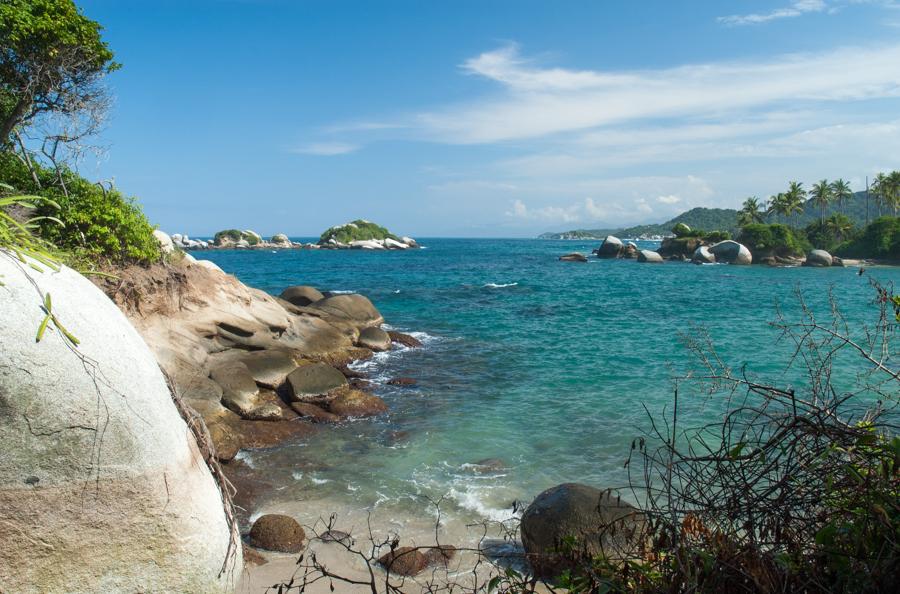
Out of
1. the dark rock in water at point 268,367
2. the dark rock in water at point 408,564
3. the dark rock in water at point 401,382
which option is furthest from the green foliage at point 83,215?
the dark rock in water at point 408,564

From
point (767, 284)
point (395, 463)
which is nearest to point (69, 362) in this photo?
point (395, 463)

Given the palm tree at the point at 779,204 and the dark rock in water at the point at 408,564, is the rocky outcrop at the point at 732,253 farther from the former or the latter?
the dark rock in water at the point at 408,564

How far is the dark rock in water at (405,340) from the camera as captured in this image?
22.2 metres

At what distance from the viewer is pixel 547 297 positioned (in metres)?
37.5

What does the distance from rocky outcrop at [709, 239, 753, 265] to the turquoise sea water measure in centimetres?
2899

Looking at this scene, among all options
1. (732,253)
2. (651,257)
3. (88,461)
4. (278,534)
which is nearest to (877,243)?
(732,253)

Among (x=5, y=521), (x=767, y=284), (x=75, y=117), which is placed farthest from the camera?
(x=767, y=284)

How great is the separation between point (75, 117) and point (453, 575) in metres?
12.5

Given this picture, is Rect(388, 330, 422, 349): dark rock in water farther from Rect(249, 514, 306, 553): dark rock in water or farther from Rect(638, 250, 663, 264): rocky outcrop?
Rect(638, 250, 663, 264): rocky outcrop

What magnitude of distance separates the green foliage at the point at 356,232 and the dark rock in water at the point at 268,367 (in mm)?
112285

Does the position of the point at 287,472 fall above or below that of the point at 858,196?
below

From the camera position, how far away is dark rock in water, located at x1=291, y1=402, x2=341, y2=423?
13395mm

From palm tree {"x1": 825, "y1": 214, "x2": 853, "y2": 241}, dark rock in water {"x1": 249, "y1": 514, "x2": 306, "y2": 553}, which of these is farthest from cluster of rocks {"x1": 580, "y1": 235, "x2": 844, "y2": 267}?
dark rock in water {"x1": 249, "y1": 514, "x2": 306, "y2": 553}

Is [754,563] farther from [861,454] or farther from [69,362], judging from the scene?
[69,362]
